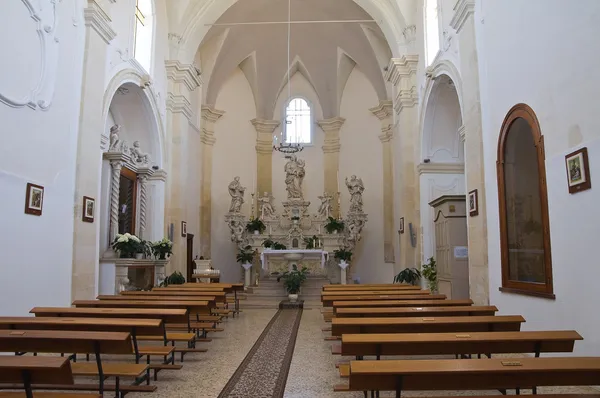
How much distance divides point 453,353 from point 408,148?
981cm

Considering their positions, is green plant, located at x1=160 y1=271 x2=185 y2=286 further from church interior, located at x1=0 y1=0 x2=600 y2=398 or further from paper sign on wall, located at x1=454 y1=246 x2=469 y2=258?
paper sign on wall, located at x1=454 y1=246 x2=469 y2=258

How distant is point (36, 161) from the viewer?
22.0 ft

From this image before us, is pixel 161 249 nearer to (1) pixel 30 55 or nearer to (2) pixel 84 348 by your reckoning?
(1) pixel 30 55

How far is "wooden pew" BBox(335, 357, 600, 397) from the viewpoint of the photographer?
2695 mm

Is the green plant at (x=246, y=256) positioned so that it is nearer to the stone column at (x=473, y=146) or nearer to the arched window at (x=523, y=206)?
the stone column at (x=473, y=146)

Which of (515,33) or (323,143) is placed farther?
(323,143)

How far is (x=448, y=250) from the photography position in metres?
9.12

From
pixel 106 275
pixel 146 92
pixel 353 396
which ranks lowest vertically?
pixel 353 396

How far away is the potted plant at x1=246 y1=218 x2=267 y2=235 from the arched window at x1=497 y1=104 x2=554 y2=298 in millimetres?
10268

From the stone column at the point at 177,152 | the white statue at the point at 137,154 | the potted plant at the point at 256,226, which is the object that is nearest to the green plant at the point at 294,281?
the stone column at the point at 177,152

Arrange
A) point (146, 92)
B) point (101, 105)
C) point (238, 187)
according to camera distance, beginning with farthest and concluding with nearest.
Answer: point (238, 187), point (146, 92), point (101, 105)

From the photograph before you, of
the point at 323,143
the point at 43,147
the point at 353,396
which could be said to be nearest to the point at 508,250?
the point at 353,396

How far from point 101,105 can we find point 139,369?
Answer: 239 inches

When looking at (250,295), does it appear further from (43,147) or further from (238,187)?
(43,147)
